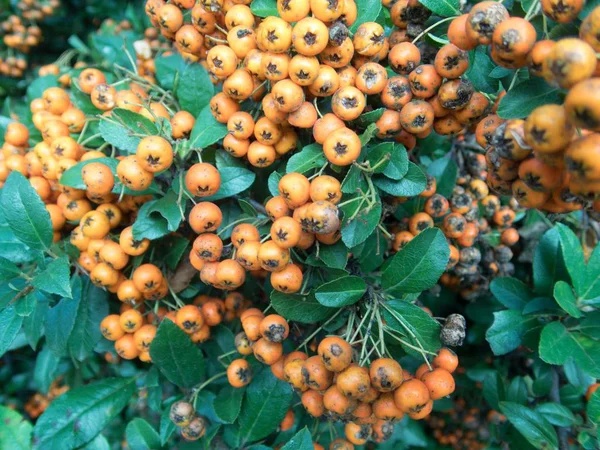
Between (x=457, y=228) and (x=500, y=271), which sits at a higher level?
(x=457, y=228)

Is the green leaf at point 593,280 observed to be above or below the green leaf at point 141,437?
above

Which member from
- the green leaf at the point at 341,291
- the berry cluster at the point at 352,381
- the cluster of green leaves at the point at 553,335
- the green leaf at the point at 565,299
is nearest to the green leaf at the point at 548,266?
the cluster of green leaves at the point at 553,335

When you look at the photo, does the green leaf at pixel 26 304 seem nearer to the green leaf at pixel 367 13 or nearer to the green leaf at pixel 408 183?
the green leaf at pixel 408 183

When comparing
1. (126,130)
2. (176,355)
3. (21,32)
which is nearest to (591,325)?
(176,355)

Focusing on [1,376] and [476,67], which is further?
[1,376]

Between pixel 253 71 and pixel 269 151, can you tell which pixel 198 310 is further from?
pixel 253 71

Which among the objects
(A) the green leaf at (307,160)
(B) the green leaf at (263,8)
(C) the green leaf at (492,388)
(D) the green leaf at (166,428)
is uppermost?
(B) the green leaf at (263,8)

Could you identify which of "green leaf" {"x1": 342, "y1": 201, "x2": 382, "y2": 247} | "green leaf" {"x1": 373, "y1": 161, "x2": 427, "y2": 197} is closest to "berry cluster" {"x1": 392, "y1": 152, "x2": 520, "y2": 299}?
"green leaf" {"x1": 373, "y1": 161, "x2": 427, "y2": 197}

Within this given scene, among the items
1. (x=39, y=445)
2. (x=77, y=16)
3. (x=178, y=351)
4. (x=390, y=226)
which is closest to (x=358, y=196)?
(x=390, y=226)

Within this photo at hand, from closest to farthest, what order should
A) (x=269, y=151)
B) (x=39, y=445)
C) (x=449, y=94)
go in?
(x=449, y=94) → (x=269, y=151) → (x=39, y=445)
